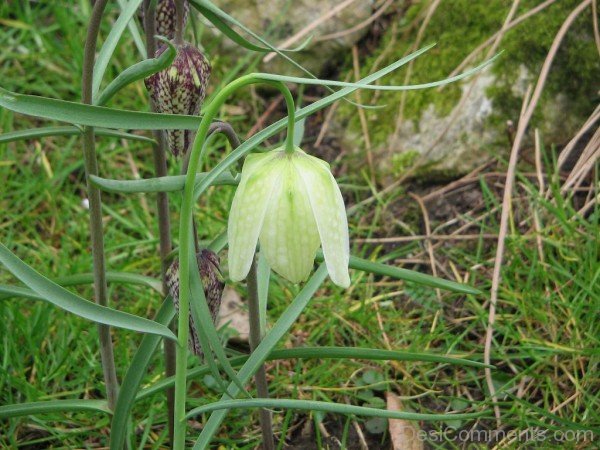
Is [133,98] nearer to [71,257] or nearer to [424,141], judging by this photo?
[71,257]

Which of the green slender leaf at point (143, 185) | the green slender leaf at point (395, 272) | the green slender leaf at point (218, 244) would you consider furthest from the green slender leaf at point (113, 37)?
the green slender leaf at point (395, 272)

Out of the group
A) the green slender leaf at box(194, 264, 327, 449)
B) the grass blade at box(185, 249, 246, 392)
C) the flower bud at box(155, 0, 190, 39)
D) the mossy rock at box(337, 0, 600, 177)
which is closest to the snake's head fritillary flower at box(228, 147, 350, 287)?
the grass blade at box(185, 249, 246, 392)

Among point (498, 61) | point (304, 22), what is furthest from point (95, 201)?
point (304, 22)

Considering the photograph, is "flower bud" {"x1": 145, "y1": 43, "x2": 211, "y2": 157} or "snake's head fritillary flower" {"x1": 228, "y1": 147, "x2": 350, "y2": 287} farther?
"flower bud" {"x1": 145, "y1": 43, "x2": 211, "y2": 157}

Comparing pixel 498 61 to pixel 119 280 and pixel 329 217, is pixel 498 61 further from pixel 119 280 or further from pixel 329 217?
pixel 329 217

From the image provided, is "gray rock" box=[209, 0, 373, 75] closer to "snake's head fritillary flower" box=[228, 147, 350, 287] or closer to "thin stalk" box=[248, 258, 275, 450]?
"thin stalk" box=[248, 258, 275, 450]

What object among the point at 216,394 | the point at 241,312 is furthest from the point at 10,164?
the point at 216,394
